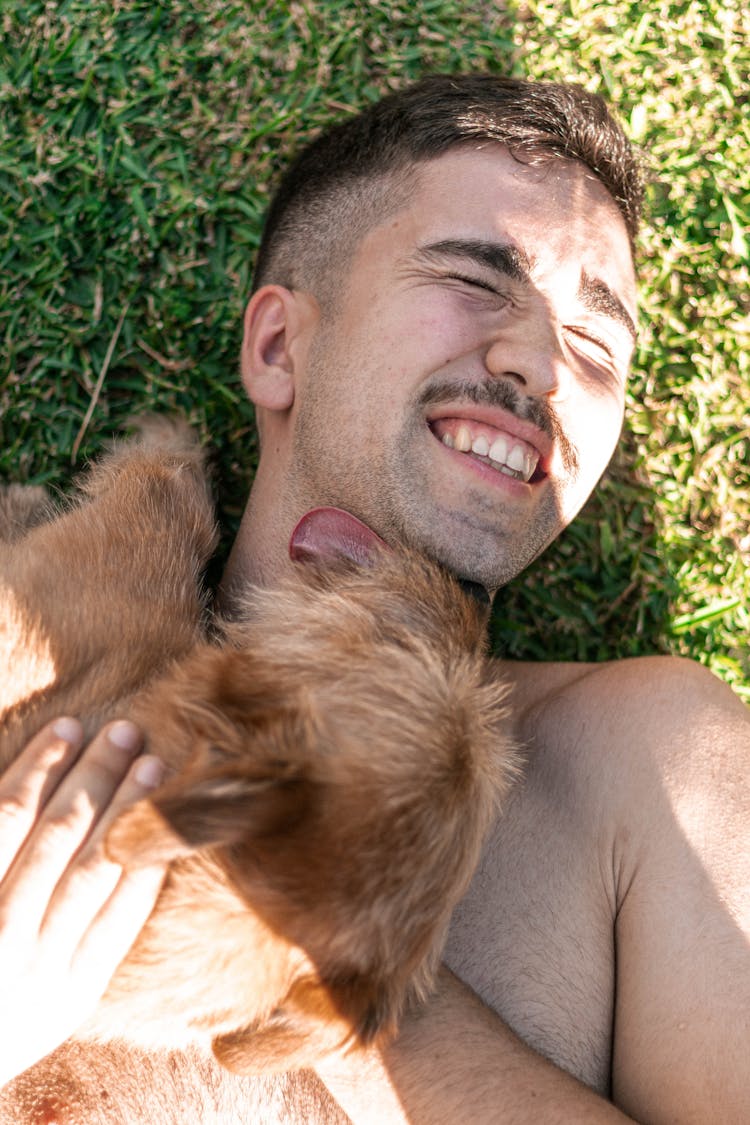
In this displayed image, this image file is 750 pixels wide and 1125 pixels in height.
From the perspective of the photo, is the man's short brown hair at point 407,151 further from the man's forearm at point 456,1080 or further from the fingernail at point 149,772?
the man's forearm at point 456,1080

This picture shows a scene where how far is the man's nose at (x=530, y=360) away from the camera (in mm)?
2779

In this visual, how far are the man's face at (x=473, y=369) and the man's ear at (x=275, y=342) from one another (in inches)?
4.4

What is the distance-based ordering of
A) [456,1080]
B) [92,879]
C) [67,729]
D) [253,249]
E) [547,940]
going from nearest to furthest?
[92,879] → [67,729] → [456,1080] → [547,940] → [253,249]

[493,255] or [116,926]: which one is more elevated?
[493,255]

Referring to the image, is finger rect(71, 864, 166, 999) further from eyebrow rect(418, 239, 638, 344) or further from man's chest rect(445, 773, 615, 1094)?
eyebrow rect(418, 239, 638, 344)

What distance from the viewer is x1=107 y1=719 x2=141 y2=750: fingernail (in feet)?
6.45

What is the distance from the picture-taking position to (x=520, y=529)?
9.36 ft

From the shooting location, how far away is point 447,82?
137 inches

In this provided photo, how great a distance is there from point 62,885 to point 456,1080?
1.17 metres

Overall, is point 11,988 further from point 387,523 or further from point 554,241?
point 554,241

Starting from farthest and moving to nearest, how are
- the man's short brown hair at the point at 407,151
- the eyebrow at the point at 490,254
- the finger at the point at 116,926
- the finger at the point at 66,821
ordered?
1. the man's short brown hair at the point at 407,151
2. the eyebrow at the point at 490,254
3. the finger at the point at 66,821
4. the finger at the point at 116,926

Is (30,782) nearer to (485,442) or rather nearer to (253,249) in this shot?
(485,442)

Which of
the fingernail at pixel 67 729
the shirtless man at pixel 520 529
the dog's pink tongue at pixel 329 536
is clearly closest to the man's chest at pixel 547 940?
the shirtless man at pixel 520 529

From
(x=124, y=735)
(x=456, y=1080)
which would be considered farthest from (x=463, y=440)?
(x=456, y=1080)
